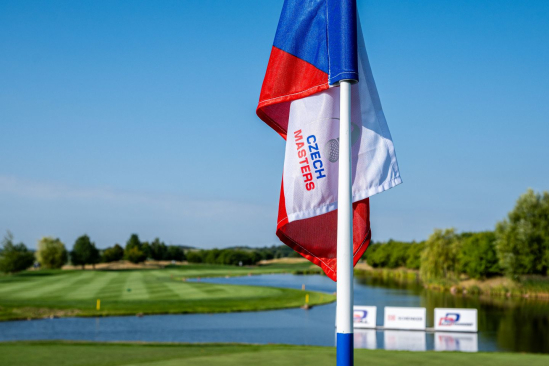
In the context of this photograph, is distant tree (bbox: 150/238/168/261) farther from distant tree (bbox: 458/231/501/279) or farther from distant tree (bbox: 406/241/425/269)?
distant tree (bbox: 458/231/501/279)

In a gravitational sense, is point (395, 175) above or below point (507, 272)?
above

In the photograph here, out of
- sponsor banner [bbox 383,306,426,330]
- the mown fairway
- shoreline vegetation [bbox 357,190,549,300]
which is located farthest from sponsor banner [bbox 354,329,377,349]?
shoreline vegetation [bbox 357,190,549,300]

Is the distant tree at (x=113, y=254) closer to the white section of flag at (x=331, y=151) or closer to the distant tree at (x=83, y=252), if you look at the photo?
the distant tree at (x=83, y=252)

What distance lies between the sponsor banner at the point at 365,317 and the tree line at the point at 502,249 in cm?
3349

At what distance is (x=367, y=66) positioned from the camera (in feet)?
20.3

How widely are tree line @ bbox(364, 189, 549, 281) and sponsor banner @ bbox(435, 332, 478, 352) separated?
108 feet

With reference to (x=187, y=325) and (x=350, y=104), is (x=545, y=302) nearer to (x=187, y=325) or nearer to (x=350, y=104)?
(x=187, y=325)

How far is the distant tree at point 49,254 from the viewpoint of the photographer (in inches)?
4850

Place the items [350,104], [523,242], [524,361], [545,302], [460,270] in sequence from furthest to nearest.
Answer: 1. [460,270]
2. [523,242]
3. [545,302]
4. [524,361]
5. [350,104]

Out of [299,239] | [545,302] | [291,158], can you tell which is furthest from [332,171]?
[545,302]

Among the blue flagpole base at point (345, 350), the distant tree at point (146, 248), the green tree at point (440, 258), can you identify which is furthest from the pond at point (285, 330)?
the distant tree at point (146, 248)

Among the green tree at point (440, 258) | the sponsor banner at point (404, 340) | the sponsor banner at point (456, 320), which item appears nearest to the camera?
the sponsor banner at point (404, 340)

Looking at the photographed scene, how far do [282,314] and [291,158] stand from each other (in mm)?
41817

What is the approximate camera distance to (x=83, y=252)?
142375mm
